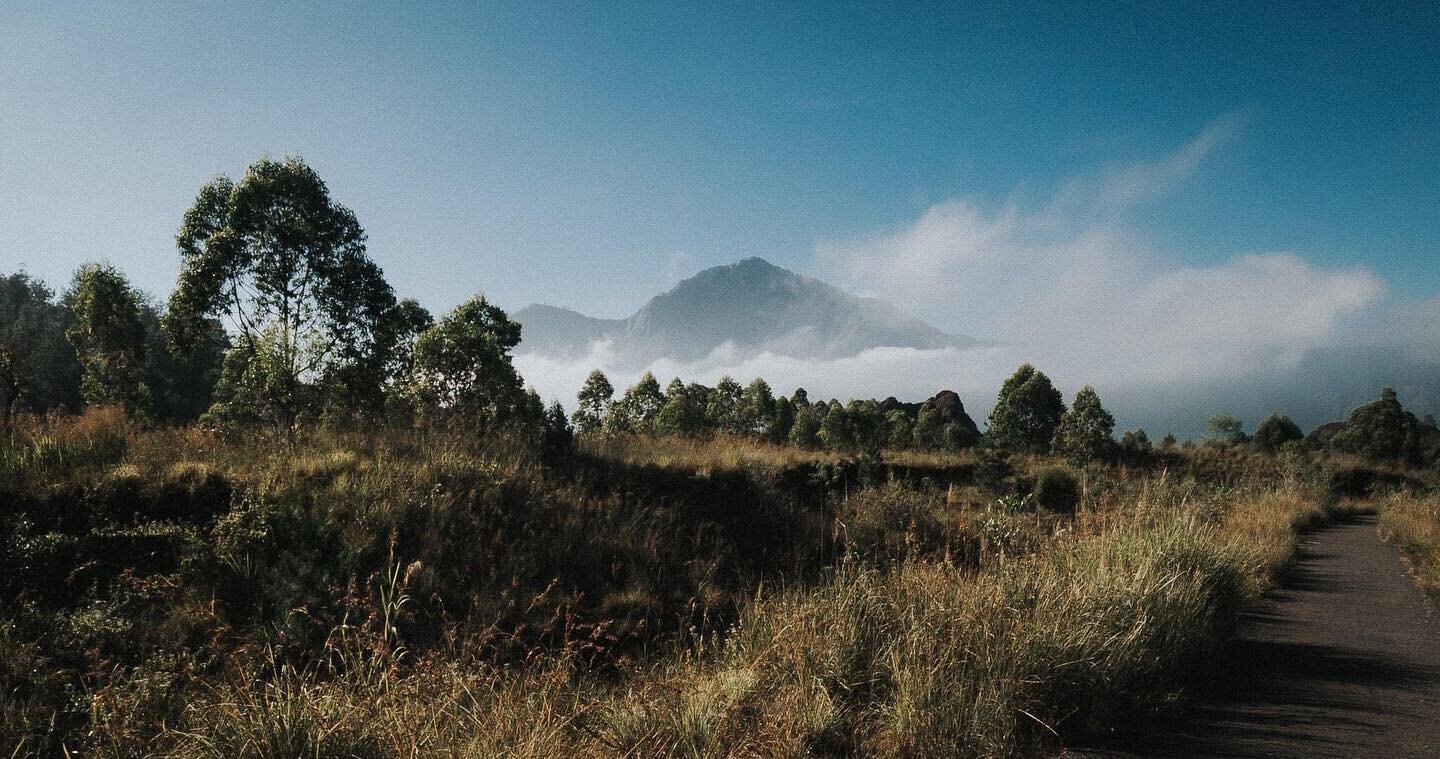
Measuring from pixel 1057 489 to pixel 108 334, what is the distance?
4277cm

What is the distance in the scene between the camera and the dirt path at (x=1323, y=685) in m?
3.54

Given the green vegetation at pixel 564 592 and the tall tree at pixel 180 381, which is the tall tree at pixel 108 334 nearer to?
the tall tree at pixel 180 381

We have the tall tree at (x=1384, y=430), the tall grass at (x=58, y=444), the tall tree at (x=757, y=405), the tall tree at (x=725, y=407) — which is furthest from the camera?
the tall tree at (x=757, y=405)

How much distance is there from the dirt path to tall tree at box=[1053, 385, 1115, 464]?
19631 mm

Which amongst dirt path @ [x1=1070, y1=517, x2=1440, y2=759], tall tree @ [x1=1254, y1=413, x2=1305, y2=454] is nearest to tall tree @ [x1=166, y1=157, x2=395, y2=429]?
dirt path @ [x1=1070, y1=517, x2=1440, y2=759]

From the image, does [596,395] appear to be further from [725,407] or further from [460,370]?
[460,370]

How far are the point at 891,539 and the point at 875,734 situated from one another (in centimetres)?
859

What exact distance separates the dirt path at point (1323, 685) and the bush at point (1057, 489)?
10.8 m

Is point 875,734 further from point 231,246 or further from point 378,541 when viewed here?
point 231,246

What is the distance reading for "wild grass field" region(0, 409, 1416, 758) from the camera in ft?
11.1

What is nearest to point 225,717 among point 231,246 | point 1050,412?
point 231,246

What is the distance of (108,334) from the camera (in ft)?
103

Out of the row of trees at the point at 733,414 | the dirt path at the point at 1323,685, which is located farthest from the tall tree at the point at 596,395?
the dirt path at the point at 1323,685

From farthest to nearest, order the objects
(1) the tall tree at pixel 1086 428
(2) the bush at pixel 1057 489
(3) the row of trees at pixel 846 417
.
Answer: (3) the row of trees at pixel 846 417 → (1) the tall tree at pixel 1086 428 → (2) the bush at pixel 1057 489
